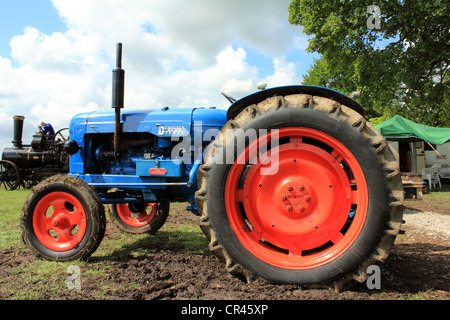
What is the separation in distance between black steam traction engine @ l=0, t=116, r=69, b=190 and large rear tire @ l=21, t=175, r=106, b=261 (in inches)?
388

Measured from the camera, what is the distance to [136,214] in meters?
4.32

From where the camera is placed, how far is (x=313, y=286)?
210 cm

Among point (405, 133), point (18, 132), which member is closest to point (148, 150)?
point (405, 133)

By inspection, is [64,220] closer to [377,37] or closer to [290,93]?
[290,93]

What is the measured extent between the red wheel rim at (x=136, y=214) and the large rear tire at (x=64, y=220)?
46.3 inches

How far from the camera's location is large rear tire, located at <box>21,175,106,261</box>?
2766 millimetres

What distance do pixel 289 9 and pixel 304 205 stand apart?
40.9 feet

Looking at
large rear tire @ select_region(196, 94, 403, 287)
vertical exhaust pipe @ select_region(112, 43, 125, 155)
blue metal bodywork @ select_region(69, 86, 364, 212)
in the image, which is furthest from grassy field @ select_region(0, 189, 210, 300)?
vertical exhaust pipe @ select_region(112, 43, 125, 155)

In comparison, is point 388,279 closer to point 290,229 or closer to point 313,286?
point 313,286

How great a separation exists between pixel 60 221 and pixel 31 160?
11.7 m

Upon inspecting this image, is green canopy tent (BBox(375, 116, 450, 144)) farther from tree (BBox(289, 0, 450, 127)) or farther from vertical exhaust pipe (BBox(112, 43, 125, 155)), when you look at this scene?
vertical exhaust pipe (BBox(112, 43, 125, 155))

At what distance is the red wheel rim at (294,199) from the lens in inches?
88.0

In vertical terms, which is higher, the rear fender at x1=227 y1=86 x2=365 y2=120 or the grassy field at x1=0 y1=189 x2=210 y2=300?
the rear fender at x1=227 y1=86 x2=365 y2=120
